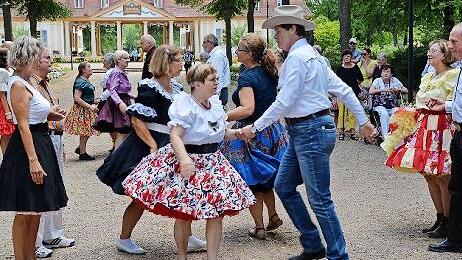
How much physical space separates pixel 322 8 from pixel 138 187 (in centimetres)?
5251

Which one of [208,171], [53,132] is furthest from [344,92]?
[53,132]

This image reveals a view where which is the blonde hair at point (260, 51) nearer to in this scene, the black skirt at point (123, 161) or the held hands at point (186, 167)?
the black skirt at point (123, 161)

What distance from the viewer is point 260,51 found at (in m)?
6.41

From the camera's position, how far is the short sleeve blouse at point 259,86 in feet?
20.6

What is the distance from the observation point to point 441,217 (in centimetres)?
687

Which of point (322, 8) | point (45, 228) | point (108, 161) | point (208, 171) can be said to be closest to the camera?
point (208, 171)

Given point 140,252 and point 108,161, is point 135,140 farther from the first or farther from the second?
point 140,252

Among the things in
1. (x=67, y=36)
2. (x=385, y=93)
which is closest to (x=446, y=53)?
(x=385, y=93)

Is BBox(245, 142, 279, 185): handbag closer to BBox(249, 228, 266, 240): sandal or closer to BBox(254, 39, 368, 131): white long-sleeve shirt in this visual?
BBox(249, 228, 266, 240): sandal

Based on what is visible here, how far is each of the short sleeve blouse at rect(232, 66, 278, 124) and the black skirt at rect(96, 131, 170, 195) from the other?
0.85 metres

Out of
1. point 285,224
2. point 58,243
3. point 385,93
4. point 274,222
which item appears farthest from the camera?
point 385,93

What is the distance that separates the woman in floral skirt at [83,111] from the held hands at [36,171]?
21.9 ft

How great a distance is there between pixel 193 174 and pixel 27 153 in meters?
1.17

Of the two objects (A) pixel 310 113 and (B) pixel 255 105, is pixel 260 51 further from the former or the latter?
(A) pixel 310 113
